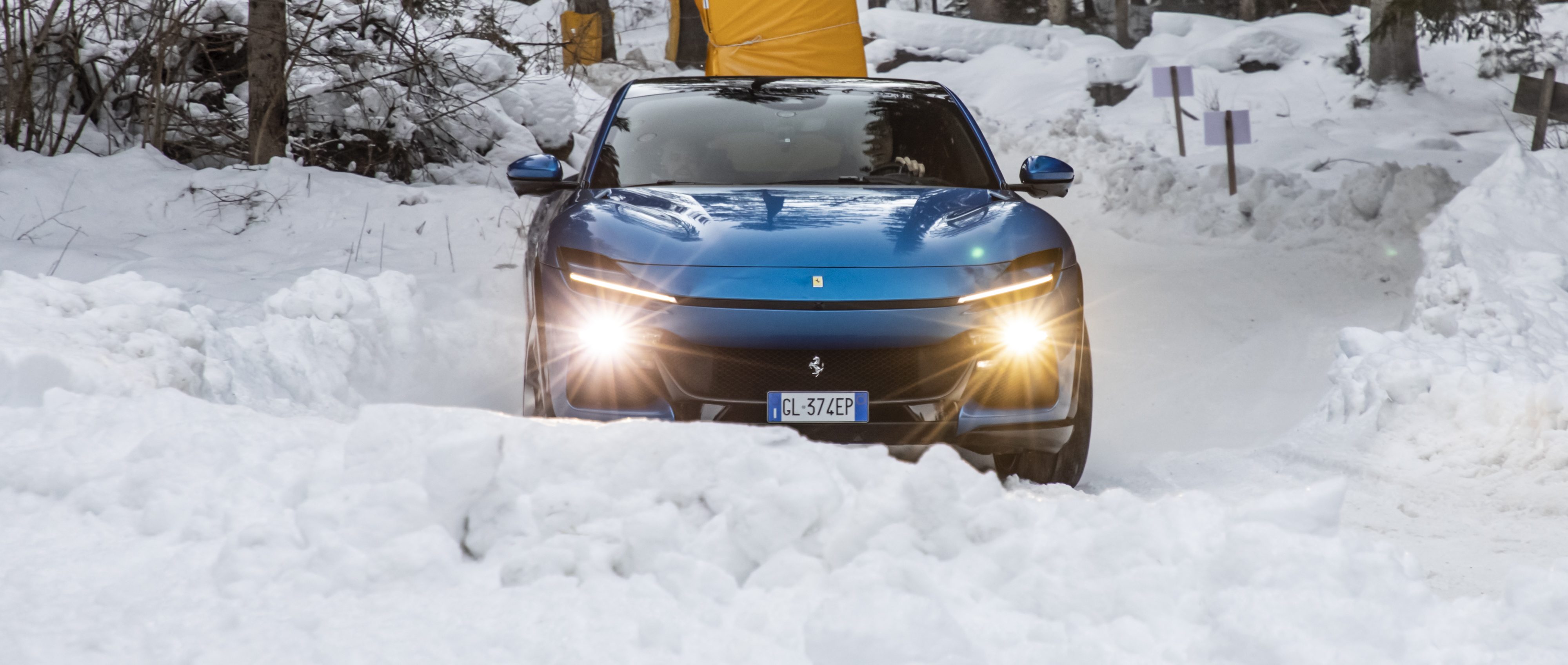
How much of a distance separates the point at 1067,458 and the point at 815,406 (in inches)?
39.6

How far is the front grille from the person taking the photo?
3584 millimetres

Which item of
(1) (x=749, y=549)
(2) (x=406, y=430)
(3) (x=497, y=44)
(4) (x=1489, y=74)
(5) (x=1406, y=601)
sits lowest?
(4) (x=1489, y=74)

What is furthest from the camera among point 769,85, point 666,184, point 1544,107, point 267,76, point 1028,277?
point 1544,107

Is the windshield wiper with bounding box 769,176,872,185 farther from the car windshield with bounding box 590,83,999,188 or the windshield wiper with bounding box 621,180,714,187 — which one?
the windshield wiper with bounding box 621,180,714,187

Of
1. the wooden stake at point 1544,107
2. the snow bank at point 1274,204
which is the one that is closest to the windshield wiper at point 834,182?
the snow bank at point 1274,204

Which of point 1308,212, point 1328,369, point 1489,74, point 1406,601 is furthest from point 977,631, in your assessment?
point 1489,74

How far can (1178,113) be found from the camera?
45.6ft

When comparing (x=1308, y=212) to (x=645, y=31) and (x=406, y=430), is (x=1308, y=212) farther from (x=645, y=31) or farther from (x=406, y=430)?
(x=645, y=31)

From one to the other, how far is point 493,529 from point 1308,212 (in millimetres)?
8307

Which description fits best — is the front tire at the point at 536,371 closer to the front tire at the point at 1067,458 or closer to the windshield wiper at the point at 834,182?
the windshield wiper at the point at 834,182

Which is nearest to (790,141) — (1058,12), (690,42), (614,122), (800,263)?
(614,122)

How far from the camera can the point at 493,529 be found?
2.61 meters

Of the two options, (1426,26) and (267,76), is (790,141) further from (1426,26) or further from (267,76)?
(1426,26)

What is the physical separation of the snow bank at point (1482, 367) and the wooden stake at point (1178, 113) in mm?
6602
